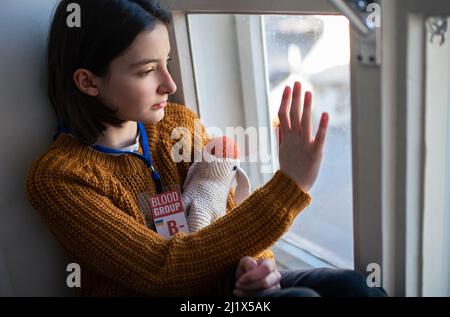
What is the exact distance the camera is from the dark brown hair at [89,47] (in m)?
0.89

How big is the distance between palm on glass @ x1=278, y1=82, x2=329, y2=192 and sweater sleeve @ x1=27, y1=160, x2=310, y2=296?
0.7 inches

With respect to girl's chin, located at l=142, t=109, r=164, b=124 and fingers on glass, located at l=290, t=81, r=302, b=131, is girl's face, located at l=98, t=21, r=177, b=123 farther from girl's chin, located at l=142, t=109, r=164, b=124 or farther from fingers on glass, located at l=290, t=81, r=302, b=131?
fingers on glass, located at l=290, t=81, r=302, b=131

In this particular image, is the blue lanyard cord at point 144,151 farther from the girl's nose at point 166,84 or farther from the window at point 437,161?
the window at point 437,161

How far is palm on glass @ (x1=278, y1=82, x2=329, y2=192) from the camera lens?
2.75ft

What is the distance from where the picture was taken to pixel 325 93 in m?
1.18

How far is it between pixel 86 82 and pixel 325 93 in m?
0.51

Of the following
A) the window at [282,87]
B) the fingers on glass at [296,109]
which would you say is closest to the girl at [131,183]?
the fingers on glass at [296,109]

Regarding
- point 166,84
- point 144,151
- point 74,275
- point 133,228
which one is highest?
point 166,84

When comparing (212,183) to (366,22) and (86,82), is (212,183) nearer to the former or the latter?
(86,82)

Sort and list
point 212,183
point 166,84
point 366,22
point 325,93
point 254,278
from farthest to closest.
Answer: point 325,93 < point 212,183 < point 166,84 < point 254,278 < point 366,22

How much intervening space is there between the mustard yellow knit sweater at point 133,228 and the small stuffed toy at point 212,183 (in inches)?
3.9

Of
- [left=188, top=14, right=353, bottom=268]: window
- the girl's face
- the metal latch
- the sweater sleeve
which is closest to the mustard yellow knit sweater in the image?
the sweater sleeve

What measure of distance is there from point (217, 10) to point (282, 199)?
0.36 metres

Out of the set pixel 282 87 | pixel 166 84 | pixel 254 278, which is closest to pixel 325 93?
pixel 282 87
